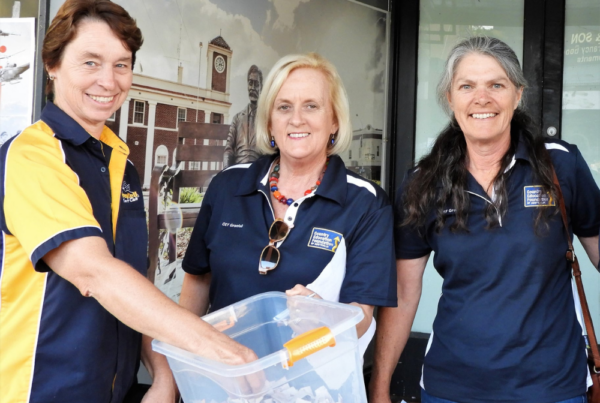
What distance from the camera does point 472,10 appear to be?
4344 mm

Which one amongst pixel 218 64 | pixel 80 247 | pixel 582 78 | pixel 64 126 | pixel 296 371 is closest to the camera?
pixel 296 371

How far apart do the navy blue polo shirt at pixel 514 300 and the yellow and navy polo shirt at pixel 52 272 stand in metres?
1.05

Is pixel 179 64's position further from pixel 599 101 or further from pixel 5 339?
pixel 599 101

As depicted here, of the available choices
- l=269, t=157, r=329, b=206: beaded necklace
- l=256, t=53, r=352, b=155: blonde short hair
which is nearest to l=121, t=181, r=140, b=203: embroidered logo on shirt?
l=269, t=157, r=329, b=206: beaded necklace

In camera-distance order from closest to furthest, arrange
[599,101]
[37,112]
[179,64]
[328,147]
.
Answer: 1. [328,147]
2. [37,112]
3. [179,64]
4. [599,101]

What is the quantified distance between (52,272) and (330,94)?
113 cm

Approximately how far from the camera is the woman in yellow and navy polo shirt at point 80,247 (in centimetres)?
135

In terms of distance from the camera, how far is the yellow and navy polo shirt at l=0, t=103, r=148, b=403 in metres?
1.38

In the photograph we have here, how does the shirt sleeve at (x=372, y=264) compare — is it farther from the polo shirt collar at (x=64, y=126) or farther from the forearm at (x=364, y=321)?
the polo shirt collar at (x=64, y=126)

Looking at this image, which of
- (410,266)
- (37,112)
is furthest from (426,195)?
(37,112)

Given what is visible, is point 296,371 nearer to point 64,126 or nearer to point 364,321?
point 364,321

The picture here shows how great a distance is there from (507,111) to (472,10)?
2.60m

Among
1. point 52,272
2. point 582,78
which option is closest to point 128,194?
point 52,272

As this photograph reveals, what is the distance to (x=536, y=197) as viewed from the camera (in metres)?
1.96
